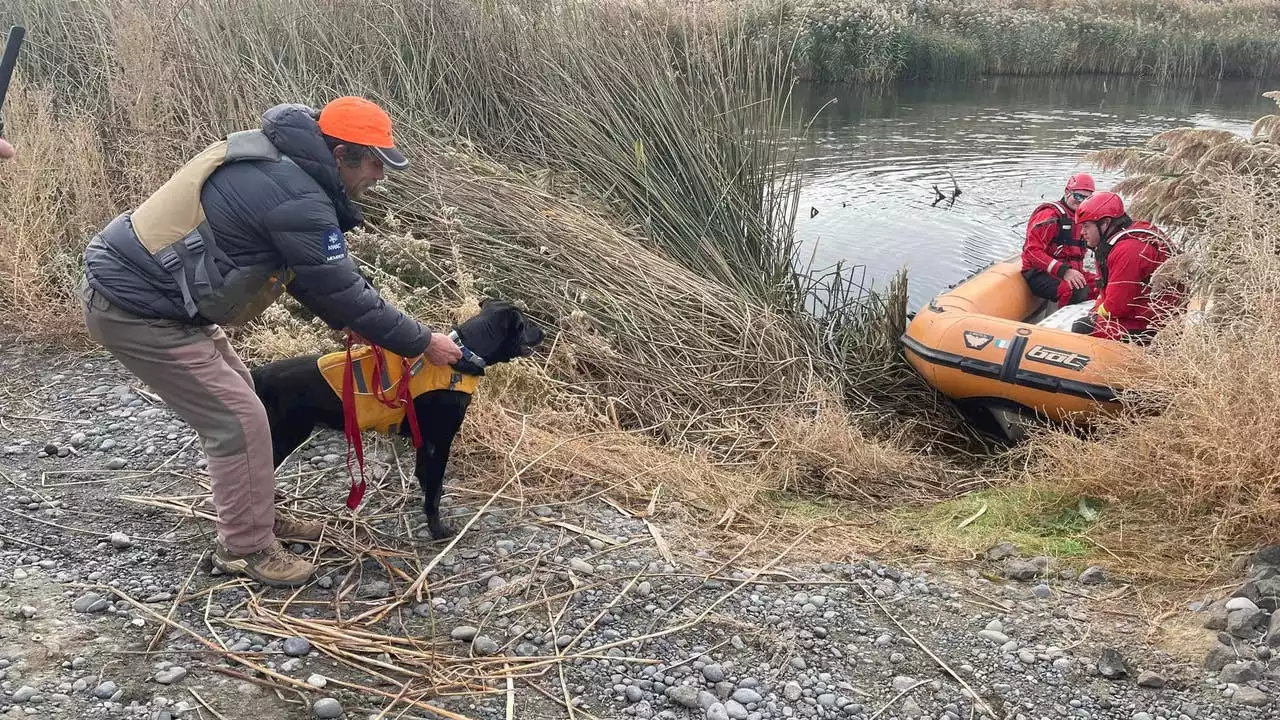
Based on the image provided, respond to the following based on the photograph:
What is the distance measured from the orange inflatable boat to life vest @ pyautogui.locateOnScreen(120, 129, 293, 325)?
413 centimetres

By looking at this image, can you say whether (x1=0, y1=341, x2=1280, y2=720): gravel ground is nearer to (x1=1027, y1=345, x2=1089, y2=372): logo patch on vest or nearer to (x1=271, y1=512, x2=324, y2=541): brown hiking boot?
(x1=271, y1=512, x2=324, y2=541): brown hiking boot

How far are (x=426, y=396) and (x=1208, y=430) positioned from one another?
Result: 304 cm

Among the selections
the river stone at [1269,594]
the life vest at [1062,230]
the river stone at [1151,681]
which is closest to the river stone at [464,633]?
the river stone at [1151,681]

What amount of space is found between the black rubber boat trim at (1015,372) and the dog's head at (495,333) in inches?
138

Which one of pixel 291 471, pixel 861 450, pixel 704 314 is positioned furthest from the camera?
pixel 704 314

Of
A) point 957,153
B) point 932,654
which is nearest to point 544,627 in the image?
point 932,654

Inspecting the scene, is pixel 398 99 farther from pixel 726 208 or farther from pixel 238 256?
pixel 238 256

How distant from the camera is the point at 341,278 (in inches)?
114

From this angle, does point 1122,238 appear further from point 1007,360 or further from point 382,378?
point 382,378

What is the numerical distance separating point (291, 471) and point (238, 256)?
59.8 inches

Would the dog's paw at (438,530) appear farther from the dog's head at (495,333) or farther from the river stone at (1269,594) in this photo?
the river stone at (1269,594)

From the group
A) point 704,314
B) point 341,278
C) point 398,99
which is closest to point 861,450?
point 704,314

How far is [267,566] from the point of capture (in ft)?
10.8

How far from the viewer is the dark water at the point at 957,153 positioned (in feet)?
33.2
